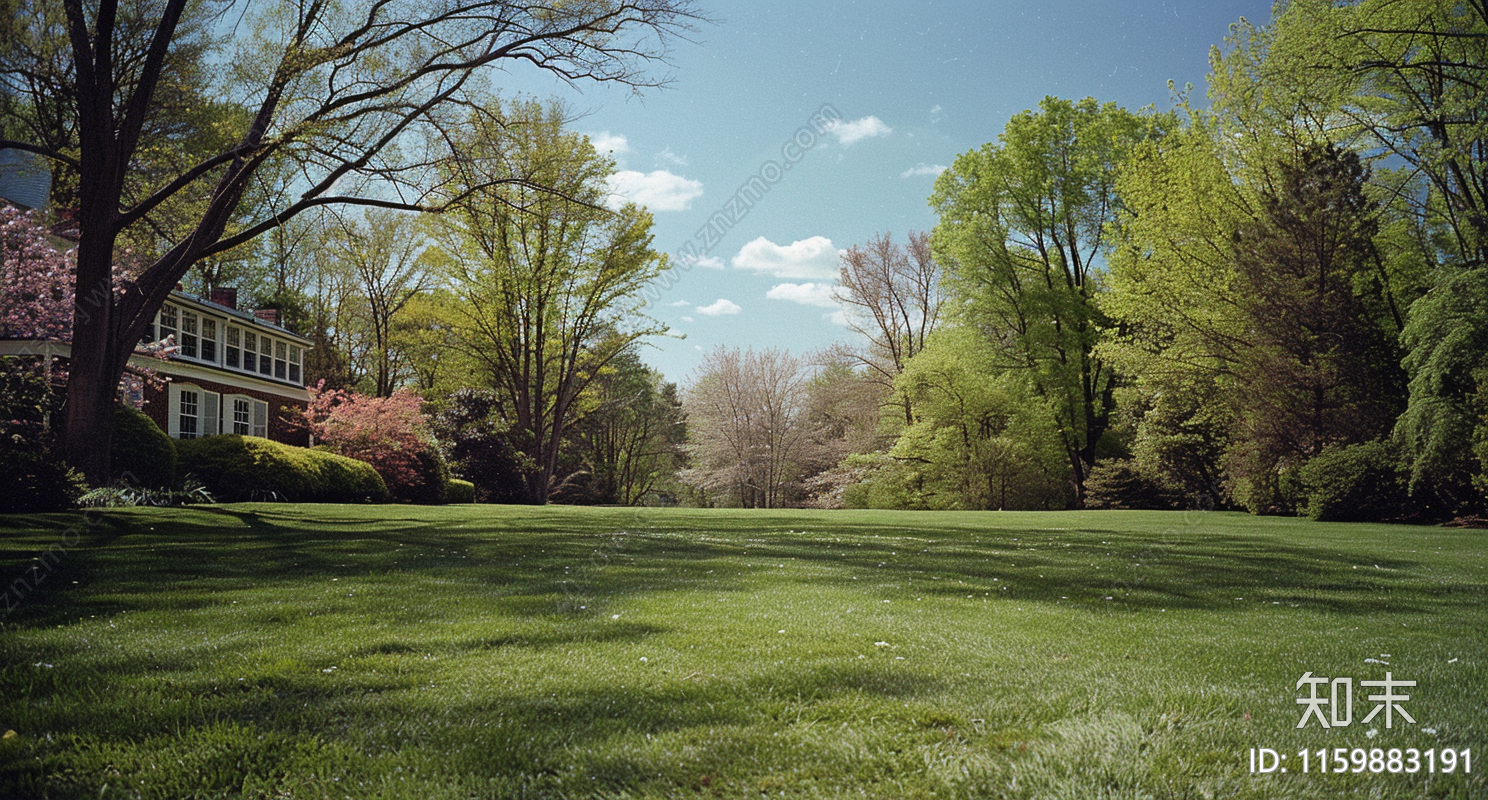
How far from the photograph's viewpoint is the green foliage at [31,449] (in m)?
11.5

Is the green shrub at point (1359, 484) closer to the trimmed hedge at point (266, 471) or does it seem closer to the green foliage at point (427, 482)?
the green foliage at point (427, 482)

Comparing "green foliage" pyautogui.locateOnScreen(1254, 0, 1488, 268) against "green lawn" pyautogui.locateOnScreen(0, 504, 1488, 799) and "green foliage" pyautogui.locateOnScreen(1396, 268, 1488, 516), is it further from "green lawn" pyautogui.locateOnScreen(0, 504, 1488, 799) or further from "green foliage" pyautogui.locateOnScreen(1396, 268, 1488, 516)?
"green lawn" pyautogui.locateOnScreen(0, 504, 1488, 799)

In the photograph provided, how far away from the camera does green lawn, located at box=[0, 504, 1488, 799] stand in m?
2.81

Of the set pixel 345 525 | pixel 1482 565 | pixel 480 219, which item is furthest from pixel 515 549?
pixel 480 219

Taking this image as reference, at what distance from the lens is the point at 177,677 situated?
376cm

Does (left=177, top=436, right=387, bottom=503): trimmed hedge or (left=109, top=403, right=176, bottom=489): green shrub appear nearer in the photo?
(left=109, top=403, right=176, bottom=489): green shrub

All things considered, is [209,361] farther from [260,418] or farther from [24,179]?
[24,179]

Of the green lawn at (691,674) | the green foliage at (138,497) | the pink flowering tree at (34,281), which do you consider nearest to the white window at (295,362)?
the pink flowering tree at (34,281)

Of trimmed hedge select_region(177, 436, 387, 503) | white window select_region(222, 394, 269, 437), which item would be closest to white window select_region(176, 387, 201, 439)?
white window select_region(222, 394, 269, 437)

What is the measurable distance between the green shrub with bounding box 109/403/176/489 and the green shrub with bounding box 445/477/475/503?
10.6 meters

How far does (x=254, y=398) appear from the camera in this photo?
101 ft

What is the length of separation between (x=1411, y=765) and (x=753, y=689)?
2.61 meters

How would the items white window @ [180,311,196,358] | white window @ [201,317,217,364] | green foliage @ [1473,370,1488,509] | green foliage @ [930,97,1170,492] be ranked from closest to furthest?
green foliage @ [1473,370,1488,509] → white window @ [180,311,196,358] → white window @ [201,317,217,364] → green foliage @ [930,97,1170,492]

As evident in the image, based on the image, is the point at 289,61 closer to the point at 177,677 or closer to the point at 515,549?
the point at 515,549
